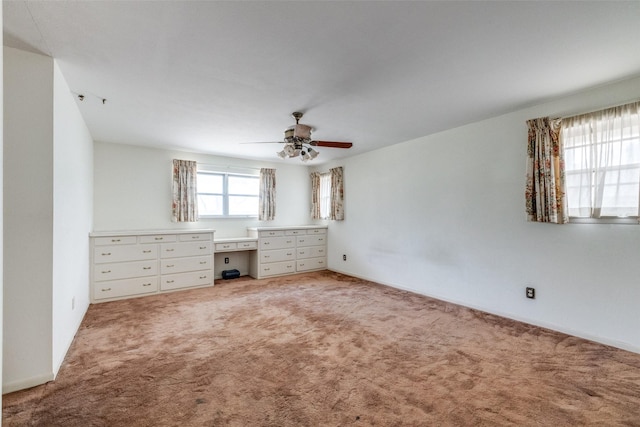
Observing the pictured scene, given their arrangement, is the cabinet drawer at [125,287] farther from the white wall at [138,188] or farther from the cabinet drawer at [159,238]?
the white wall at [138,188]

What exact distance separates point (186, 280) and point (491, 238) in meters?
4.42

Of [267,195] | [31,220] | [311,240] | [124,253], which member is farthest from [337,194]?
[31,220]

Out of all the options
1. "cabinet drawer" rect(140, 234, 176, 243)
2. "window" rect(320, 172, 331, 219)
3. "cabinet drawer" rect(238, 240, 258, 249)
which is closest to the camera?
"cabinet drawer" rect(140, 234, 176, 243)

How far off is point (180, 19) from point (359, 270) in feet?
15.7

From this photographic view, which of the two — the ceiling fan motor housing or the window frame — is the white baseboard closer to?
the ceiling fan motor housing

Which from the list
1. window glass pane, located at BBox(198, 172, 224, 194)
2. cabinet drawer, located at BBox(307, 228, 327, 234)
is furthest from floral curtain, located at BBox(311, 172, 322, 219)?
window glass pane, located at BBox(198, 172, 224, 194)

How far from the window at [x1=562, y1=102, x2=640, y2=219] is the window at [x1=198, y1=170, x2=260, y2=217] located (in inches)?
198

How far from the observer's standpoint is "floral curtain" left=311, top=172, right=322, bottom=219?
691cm

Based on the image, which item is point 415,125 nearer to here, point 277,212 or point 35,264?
point 277,212

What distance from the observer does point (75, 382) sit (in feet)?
7.80

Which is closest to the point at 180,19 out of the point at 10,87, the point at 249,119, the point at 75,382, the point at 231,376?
the point at 10,87

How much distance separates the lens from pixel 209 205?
5.92 metres

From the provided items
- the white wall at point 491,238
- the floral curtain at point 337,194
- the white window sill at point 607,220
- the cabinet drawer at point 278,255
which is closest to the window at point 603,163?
the white window sill at point 607,220

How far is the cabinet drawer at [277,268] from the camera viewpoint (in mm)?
5879
